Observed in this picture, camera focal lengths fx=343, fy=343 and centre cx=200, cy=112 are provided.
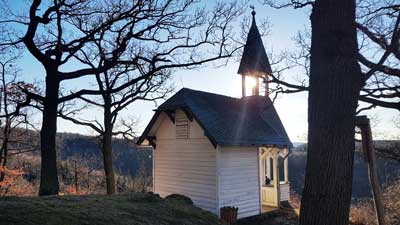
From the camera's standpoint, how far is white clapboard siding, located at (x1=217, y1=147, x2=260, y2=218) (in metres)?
12.8

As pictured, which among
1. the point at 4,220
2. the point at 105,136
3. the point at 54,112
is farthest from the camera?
the point at 105,136

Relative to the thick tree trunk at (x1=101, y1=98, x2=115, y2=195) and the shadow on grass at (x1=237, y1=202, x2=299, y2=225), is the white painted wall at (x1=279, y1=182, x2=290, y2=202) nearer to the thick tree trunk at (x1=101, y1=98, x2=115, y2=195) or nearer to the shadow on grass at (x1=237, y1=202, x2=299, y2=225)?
the shadow on grass at (x1=237, y1=202, x2=299, y2=225)

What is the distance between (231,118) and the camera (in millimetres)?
14859

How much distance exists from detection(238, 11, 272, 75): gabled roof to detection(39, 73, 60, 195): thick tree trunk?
8.89 metres

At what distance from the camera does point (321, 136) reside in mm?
3457

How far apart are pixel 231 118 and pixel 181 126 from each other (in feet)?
7.21

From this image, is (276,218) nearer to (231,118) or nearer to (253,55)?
(231,118)

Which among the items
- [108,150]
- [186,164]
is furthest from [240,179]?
[108,150]

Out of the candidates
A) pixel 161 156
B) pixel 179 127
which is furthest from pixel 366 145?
pixel 161 156

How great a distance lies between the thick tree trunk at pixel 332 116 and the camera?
3.40m

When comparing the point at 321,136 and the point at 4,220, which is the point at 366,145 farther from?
the point at 4,220

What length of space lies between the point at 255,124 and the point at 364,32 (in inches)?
257

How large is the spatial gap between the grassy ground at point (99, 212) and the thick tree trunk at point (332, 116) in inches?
135

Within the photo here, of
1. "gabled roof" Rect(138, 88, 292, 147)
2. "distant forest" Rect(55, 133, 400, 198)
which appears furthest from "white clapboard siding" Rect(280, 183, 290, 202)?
"distant forest" Rect(55, 133, 400, 198)
